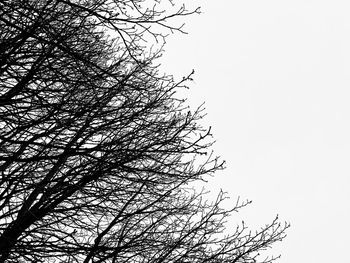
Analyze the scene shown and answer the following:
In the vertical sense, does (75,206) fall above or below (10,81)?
below

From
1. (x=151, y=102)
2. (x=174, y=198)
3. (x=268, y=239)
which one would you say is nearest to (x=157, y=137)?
(x=151, y=102)

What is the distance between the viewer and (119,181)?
572 cm

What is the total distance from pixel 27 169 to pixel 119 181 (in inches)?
40.9

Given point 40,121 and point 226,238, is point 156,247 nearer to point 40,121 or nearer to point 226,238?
point 226,238

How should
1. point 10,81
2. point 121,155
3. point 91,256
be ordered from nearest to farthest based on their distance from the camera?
point 91,256, point 121,155, point 10,81

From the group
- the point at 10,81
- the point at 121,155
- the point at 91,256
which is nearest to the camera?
the point at 91,256

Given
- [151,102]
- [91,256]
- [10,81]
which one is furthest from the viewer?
[10,81]

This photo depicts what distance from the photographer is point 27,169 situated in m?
5.59

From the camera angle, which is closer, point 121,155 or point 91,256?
point 91,256

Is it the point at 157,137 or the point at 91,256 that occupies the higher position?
the point at 157,137

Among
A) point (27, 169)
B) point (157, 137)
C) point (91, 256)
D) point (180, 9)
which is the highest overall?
point (180, 9)

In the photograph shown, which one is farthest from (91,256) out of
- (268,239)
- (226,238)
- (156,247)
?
(268,239)

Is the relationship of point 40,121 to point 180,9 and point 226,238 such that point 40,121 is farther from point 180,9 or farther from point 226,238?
point 226,238

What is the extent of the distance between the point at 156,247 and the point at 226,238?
84 centimetres
